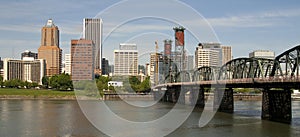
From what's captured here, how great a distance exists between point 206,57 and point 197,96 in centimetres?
9390

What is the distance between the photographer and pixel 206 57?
184 metres

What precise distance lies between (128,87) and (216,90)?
87.3m

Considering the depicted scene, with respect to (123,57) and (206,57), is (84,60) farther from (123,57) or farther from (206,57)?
(206,57)

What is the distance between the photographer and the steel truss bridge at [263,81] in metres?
47.6

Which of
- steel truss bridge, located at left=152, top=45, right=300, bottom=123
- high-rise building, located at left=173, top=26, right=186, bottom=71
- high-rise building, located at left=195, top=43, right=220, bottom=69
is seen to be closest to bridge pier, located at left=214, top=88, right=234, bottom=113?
steel truss bridge, located at left=152, top=45, right=300, bottom=123

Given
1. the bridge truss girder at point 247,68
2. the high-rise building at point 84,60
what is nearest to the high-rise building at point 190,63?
the high-rise building at point 84,60

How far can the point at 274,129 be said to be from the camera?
41.5 metres

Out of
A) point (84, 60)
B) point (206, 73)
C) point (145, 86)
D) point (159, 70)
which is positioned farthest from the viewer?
point (159, 70)

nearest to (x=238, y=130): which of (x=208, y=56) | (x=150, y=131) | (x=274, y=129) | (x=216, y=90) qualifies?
(x=274, y=129)

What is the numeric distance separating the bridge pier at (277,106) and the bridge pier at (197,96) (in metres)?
34.4

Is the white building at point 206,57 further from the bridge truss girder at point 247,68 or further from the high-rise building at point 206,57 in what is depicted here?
the bridge truss girder at point 247,68

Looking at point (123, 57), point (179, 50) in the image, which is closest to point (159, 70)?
point (179, 50)

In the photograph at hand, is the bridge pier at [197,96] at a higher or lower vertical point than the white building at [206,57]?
lower

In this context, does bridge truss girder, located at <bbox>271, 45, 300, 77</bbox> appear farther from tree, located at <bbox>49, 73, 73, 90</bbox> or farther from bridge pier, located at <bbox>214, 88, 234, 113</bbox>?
tree, located at <bbox>49, 73, 73, 90</bbox>
